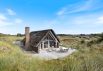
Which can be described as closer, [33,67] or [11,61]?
[33,67]

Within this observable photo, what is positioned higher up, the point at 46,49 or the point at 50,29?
the point at 50,29

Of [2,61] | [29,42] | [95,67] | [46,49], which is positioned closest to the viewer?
[95,67]

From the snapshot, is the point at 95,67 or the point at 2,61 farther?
the point at 2,61

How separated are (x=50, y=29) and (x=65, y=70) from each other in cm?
2679

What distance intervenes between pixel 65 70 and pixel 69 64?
0.77ft

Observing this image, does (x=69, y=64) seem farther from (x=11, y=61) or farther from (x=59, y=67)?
(x=11, y=61)

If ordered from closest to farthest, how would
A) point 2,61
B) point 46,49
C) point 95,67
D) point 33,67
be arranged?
point 95,67 → point 33,67 → point 2,61 → point 46,49

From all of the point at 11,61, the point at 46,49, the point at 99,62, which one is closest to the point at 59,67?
the point at 99,62

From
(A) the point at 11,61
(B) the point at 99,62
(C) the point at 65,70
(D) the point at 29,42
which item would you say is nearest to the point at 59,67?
(C) the point at 65,70

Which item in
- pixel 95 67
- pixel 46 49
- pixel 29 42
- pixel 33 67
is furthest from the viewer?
pixel 29 42

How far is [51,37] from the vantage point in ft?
106

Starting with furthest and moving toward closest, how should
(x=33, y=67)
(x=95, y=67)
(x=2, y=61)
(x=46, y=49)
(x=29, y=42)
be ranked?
(x=29, y=42)
(x=46, y=49)
(x=2, y=61)
(x=33, y=67)
(x=95, y=67)

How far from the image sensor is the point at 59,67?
16.4 ft

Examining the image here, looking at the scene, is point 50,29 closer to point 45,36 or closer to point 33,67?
point 45,36
